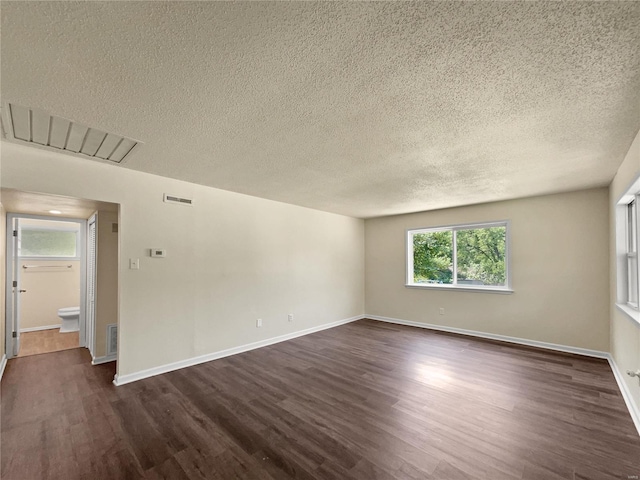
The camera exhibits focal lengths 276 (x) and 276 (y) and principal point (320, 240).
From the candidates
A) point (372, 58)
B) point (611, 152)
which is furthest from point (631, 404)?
point (372, 58)

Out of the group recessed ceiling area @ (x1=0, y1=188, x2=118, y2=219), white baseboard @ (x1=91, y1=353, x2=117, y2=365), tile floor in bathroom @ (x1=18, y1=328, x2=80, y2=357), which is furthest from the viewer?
tile floor in bathroom @ (x1=18, y1=328, x2=80, y2=357)

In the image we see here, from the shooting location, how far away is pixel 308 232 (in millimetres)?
5262

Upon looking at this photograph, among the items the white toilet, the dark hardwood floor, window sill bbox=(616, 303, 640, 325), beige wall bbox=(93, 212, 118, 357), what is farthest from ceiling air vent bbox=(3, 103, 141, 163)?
window sill bbox=(616, 303, 640, 325)

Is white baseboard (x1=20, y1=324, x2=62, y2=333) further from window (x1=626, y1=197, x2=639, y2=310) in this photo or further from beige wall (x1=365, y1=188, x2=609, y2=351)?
window (x1=626, y1=197, x2=639, y2=310)

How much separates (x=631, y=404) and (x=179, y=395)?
4135mm

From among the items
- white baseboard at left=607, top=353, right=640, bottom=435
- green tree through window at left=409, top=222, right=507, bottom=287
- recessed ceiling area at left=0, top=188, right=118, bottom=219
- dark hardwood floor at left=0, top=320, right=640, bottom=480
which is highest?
recessed ceiling area at left=0, top=188, right=118, bottom=219

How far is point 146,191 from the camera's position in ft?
10.6

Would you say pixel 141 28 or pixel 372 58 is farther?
pixel 372 58

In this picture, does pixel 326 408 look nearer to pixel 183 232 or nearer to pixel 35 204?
pixel 183 232

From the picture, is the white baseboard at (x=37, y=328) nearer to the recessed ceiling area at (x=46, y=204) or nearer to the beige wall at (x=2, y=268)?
the beige wall at (x=2, y=268)

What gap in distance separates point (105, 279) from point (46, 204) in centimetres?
111

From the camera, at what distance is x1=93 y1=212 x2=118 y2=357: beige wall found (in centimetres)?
364

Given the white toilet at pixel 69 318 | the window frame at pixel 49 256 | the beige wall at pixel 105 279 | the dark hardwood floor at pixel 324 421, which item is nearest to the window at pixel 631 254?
the dark hardwood floor at pixel 324 421

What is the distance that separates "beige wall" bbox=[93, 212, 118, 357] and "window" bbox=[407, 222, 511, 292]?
510 centimetres
